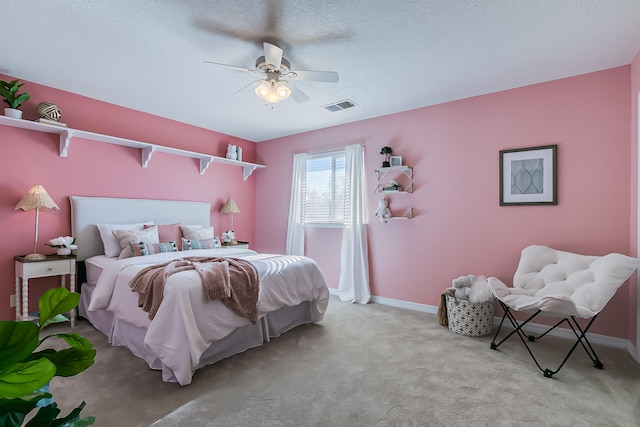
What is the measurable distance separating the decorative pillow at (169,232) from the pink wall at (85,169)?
0.56 meters

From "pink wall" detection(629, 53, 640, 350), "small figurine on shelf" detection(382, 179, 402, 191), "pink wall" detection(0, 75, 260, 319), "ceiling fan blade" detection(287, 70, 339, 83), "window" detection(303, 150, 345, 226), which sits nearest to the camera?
"ceiling fan blade" detection(287, 70, 339, 83)

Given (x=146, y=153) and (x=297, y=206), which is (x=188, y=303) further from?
(x=297, y=206)

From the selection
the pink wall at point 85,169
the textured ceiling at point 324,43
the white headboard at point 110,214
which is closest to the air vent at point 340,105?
the textured ceiling at point 324,43

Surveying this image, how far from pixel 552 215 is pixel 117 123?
5.03 metres

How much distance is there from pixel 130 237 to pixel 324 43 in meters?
2.83

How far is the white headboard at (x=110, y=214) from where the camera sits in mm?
3465

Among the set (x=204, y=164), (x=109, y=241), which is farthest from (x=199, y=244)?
(x=204, y=164)

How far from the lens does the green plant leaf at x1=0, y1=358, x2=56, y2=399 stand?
0.43m

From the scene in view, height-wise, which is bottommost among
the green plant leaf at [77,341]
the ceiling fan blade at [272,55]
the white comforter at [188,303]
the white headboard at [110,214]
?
the white comforter at [188,303]

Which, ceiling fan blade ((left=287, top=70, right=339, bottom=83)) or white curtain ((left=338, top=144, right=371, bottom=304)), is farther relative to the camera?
white curtain ((left=338, top=144, right=371, bottom=304))

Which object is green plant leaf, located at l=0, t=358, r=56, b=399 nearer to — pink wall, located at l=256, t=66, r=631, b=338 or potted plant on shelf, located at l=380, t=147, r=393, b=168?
pink wall, located at l=256, t=66, r=631, b=338

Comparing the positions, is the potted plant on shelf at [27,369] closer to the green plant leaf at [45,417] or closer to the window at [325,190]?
the green plant leaf at [45,417]

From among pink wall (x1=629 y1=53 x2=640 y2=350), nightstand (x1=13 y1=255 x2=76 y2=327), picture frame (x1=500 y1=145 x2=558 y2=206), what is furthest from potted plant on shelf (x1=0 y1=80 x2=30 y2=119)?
pink wall (x1=629 y1=53 x2=640 y2=350)

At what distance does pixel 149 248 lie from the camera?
11.2 ft
